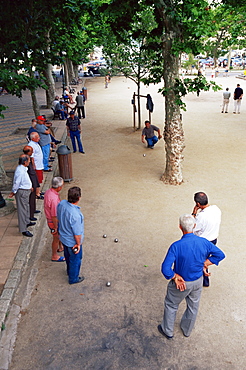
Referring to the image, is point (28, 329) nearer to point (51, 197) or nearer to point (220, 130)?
point (51, 197)

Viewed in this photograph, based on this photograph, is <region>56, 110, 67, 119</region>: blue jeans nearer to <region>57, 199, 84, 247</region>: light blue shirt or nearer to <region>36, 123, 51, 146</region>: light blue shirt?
<region>36, 123, 51, 146</region>: light blue shirt

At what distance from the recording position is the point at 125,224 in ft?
24.0

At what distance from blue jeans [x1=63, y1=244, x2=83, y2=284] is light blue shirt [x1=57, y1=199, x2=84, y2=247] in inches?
6.8

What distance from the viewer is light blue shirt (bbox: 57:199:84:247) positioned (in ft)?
15.5

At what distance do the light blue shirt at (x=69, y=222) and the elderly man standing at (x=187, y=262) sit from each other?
1578 mm

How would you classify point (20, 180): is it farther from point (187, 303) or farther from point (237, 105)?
point (237, 105)

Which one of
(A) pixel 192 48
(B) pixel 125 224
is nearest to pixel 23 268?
(B) pixel 125 224

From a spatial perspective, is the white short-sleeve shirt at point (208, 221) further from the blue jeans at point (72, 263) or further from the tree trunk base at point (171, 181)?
the tree trunk base at point (171, 181)

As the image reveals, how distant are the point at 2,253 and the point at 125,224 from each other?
106 inches

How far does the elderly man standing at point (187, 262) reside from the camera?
145 inches

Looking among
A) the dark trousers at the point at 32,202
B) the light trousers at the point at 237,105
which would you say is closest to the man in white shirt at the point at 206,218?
the dark trousers at the point at 32,202

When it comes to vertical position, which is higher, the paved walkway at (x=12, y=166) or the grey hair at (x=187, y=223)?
the grey hair at (x=187, y=223)

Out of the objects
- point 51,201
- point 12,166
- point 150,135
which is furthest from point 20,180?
point 150,135

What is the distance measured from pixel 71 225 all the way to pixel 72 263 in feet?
2.40
